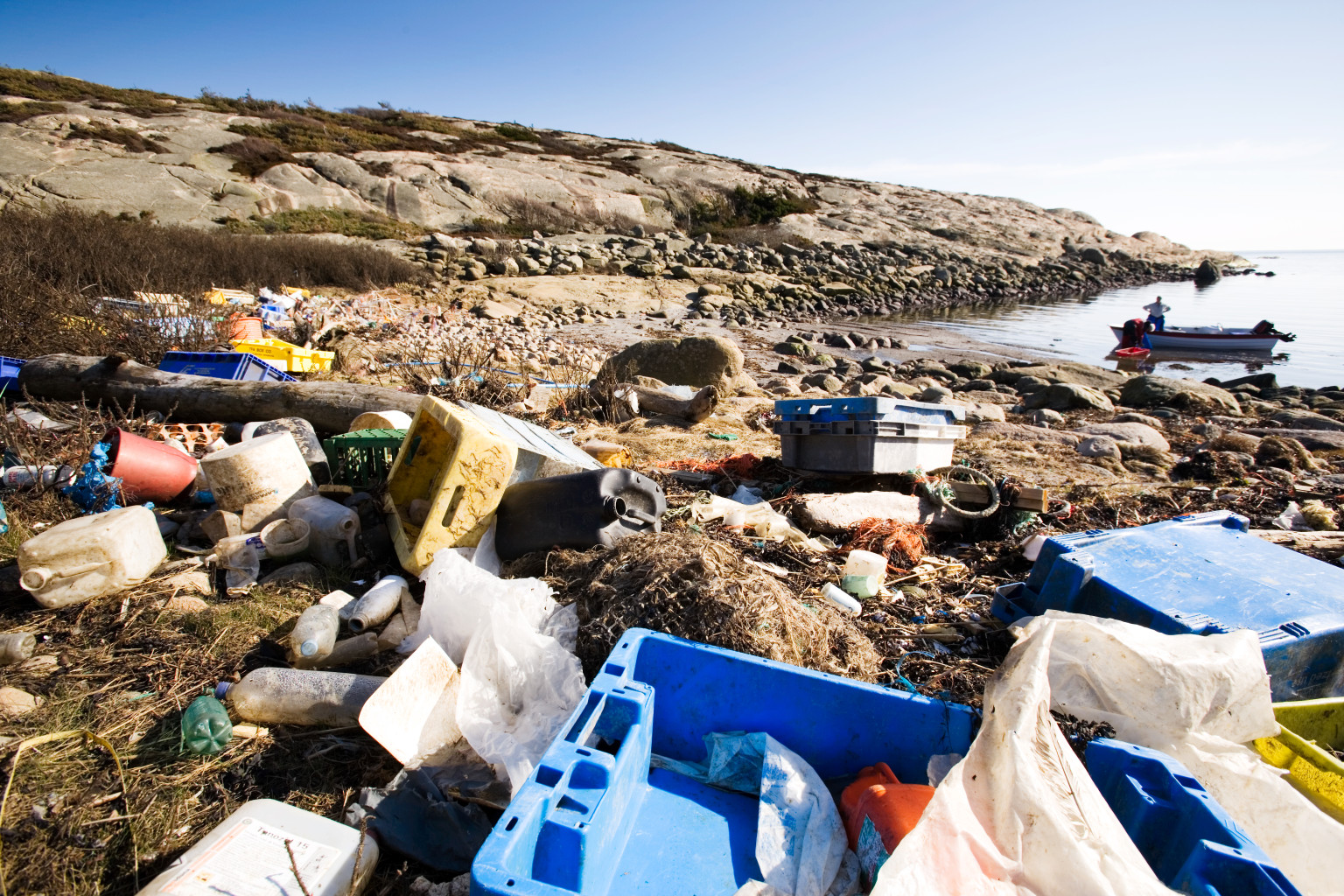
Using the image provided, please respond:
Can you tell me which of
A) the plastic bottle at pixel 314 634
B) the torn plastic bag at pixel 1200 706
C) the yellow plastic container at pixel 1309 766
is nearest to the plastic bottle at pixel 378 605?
the plastic bottle at pixel 314 634

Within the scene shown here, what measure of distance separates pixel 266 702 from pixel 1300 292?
53.4 meters

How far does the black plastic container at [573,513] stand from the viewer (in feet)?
9.21

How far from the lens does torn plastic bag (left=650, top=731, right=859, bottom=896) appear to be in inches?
60.8

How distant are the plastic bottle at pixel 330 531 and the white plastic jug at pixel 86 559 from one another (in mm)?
616

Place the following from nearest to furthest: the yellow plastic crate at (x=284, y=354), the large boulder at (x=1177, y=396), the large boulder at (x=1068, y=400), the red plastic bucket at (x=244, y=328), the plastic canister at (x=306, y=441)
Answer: the plastic canister at (x=306, y=441) < the yellow plastic crate at (x=284, y=354) < the red plastic bucket at (x=244, y=328) < the large boulder at (x=1068, y=400) < the large boulder at (x=1177, y=396)

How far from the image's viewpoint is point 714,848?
1.68 metres

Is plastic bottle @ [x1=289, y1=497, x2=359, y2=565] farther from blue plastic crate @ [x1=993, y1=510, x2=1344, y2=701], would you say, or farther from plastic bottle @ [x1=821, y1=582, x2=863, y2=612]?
blue plastic crate @ [x1=993, y1=510, x2=1344, y2=701]

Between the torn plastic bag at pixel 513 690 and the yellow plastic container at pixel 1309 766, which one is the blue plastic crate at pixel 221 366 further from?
the yellow plastic container at pixel 1309 766

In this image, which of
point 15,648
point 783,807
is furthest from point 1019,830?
point 15,648

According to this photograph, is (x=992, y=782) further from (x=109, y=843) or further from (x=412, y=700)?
(x=109, y=843)

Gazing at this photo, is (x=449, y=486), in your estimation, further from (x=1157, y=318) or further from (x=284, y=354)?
(x=1157, y=318)

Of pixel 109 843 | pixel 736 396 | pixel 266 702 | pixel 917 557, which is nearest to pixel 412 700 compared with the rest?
pixel 266 702

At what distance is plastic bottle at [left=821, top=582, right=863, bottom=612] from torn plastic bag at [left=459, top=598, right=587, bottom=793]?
Result: 1306 mm

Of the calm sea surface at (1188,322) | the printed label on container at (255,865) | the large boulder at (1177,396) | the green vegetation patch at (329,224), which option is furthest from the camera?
the green vegetation patch at (329,224)
